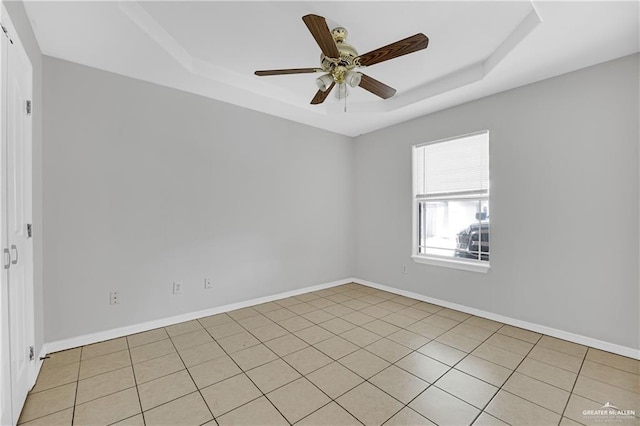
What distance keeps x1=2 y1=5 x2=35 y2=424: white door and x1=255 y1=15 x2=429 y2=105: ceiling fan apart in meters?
1.46

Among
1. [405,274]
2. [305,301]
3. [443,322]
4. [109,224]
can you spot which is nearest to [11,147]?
[109,224]

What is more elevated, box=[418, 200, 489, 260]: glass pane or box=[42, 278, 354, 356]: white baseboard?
box=[418, 200, 489, 260]: glass pane

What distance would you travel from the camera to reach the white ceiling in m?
2.03

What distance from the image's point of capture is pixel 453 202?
3.74 m

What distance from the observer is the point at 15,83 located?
5.53 ft

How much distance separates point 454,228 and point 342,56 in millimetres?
2717

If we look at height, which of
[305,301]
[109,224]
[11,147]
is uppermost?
[11,147]

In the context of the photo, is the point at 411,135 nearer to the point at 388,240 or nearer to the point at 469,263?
the point at 388,240

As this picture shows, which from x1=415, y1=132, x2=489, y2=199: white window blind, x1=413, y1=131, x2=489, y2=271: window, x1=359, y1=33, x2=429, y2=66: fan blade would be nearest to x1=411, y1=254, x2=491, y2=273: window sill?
x1=413, y1=131, x2=489, y2=271: window

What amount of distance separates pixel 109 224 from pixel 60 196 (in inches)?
17.2

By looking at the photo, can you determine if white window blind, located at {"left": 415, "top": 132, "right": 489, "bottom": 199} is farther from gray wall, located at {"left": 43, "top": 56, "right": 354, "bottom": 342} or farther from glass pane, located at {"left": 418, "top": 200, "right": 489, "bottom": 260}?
gray wall, located at {"left": 43, "top": 56, "right": 354, "bottom": 342}

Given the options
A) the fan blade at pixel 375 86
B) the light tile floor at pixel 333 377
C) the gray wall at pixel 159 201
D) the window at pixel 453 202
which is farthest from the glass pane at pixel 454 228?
the fan blade at pixel 375 86

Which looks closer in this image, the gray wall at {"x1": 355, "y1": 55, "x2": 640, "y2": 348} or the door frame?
the door frame

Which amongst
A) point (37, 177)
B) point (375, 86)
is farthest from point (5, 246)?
point (375, 86)
